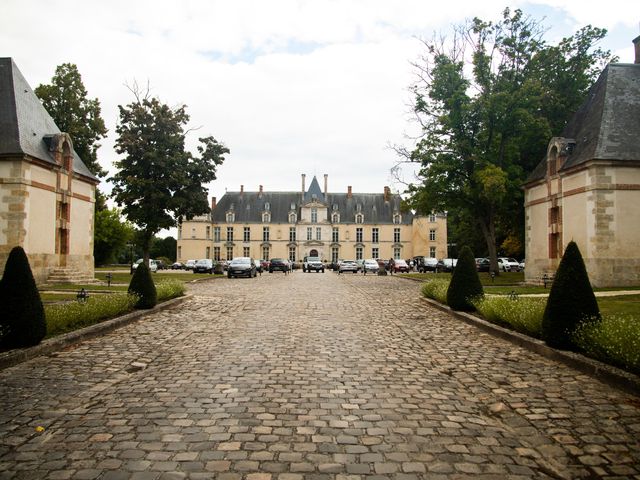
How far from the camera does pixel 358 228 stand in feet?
261

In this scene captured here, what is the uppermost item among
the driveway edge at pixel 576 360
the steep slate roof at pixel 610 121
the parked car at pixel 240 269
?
the steep slate roof at pixel 610 121

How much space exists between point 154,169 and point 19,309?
81.4 ft

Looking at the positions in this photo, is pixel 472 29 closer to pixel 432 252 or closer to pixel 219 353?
pixel 219 353

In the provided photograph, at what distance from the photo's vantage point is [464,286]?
13.3 m

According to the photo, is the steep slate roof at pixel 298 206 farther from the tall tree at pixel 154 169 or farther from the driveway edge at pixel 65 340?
the driveway edge at pixel 65 340

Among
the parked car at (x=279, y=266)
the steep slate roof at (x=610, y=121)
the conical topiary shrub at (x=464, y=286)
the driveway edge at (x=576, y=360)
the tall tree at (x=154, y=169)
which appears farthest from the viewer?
the parked car at (x=279, y=266)

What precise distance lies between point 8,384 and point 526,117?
84.2 feet

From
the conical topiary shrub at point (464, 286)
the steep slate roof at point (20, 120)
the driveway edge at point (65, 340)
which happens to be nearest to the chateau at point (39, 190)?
the steep slate roof at point (20, 120)

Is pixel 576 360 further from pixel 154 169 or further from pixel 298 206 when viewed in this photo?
pixel 298 206

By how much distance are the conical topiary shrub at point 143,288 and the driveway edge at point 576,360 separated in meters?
8.71

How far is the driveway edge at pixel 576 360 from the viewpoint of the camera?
224 inches

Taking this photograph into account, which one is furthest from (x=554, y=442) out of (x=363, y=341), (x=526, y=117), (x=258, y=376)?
(x=526, y=117)

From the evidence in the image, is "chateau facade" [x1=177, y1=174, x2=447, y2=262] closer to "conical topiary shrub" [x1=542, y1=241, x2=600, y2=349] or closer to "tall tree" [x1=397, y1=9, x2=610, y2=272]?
"tall tree" [x1=397, y1=9, x2=610, y2=272]

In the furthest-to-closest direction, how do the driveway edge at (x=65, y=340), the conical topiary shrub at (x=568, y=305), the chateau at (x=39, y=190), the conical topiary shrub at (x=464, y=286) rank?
the chateau at (x=39, y=190)
the conical topiary shrub at (x=464, y=286)
the conical topiary shrub at (x=568, y=305)
the driveway edge at (x=65, y=340)
